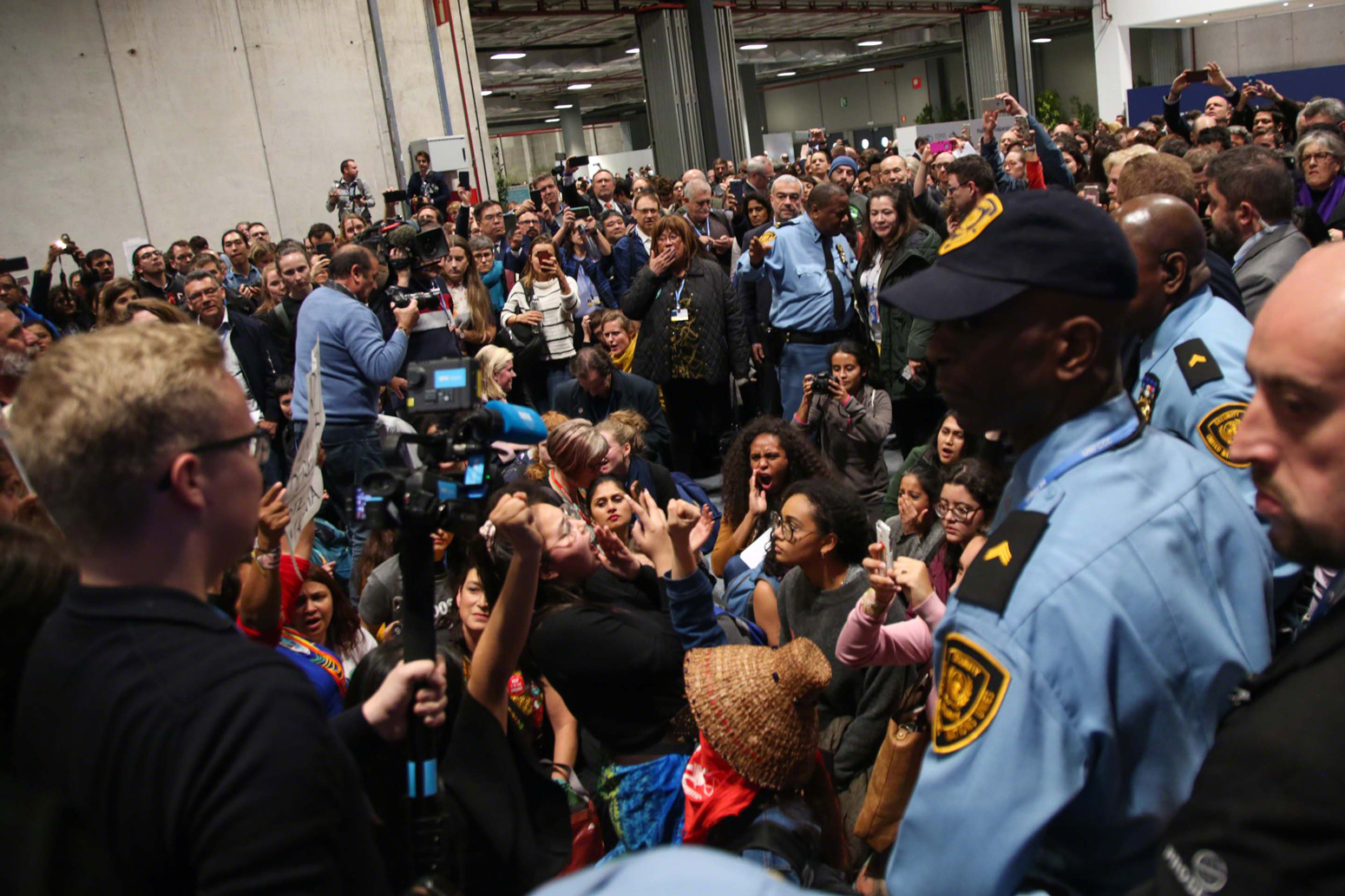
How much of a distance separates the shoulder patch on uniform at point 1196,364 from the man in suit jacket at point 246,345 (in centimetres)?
514

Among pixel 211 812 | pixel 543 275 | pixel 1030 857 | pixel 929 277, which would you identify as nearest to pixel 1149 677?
pixel 1030 857

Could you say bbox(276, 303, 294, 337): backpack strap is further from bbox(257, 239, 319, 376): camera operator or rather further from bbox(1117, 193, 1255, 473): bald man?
bbox(1117, 193, 1255, 473): bald man

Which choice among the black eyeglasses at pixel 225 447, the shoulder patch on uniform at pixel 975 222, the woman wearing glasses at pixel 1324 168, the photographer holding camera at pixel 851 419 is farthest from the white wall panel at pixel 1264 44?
the black eyeglasses at pixel 225 447

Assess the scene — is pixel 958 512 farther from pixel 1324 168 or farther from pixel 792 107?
pixel 792 107

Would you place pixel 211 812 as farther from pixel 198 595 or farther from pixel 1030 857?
pixel 1030 857

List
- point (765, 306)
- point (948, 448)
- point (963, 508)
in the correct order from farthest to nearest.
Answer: point (765, 306), point (948, 448), point (963, 508)

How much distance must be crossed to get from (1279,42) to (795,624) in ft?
87.8

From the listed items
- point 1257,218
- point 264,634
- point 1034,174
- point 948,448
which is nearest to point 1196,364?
point 948,448

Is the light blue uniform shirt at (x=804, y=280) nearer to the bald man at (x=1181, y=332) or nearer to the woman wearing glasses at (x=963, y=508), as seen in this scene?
the woman wearing glasses at (x=963, y=508)

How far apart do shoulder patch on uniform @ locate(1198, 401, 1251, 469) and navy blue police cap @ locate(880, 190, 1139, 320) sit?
94 cm

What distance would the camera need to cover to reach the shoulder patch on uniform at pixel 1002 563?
1.12 metres

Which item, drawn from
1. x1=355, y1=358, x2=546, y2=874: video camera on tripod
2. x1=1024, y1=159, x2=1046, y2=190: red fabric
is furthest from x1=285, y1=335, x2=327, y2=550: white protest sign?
x1=1024, y1=159, x2=1046, y2=190: red fabric

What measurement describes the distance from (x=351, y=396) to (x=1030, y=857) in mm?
4650

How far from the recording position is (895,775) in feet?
6.84
